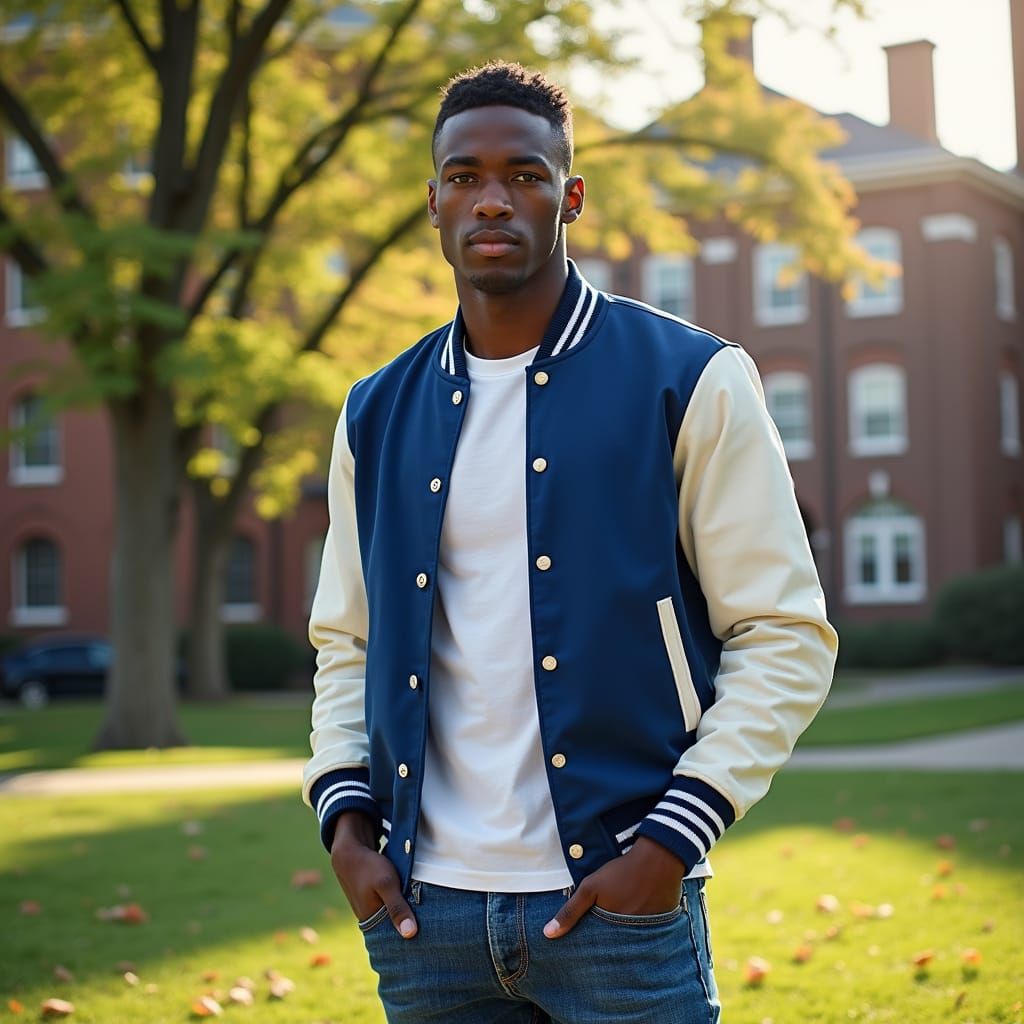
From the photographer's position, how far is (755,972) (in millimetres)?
5633

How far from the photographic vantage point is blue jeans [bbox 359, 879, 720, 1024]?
2346 millimetres

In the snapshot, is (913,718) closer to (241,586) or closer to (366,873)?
(366,873)

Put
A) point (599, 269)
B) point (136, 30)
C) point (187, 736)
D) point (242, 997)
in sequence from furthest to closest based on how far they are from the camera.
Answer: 1. point (599, 269)
2. point (187, 736)
3. point (136, 30)
4. point (242, 997)

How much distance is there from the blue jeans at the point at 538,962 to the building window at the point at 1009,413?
123 feet

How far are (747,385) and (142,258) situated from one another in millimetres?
13863

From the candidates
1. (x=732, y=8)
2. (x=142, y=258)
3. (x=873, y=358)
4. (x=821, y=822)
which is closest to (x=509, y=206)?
(x=821, y=822)

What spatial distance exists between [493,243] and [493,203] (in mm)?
Result: 67

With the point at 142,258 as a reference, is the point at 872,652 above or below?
below

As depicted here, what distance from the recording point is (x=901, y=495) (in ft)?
121

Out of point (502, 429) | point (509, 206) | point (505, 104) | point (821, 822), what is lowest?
point (821, 822)

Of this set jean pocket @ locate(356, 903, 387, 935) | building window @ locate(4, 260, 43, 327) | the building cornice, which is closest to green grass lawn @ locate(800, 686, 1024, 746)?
jean pocket @ locate(356, 903, 387, 935)

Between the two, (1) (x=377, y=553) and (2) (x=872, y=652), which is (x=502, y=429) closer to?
(1) (x=377, y=553)

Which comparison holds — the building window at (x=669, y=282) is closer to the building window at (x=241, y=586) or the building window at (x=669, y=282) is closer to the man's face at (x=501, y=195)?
the building window at (x=241, y=586)

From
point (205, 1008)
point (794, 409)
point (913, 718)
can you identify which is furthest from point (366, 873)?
point (794, 409)
